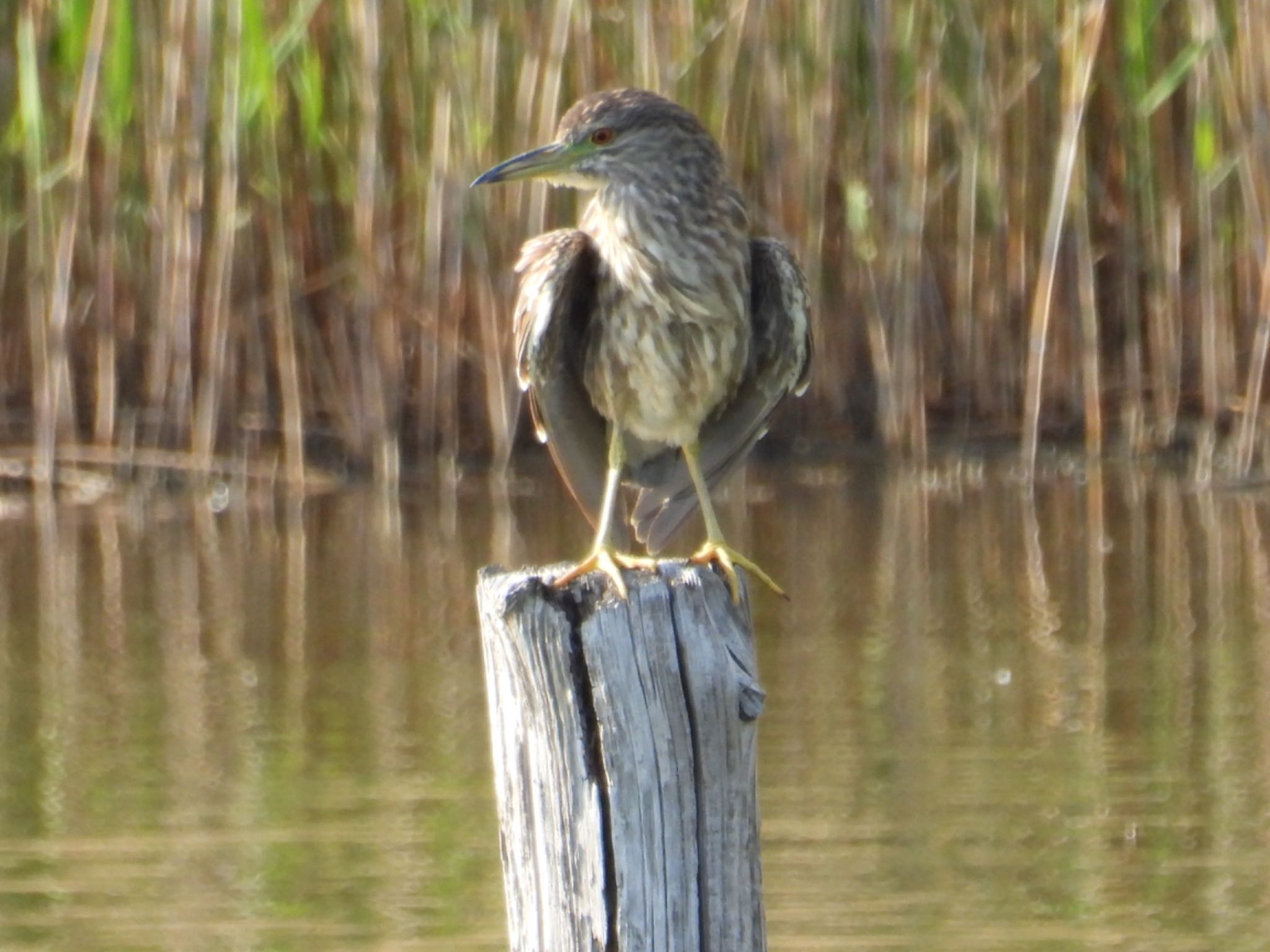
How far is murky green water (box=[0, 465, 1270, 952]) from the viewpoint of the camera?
4680mm

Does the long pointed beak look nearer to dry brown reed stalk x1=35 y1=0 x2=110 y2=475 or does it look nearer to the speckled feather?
the speckled feather

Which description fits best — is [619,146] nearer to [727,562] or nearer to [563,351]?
[563,351]

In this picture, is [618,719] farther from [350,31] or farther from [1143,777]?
[350,31]

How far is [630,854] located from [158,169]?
6078mm

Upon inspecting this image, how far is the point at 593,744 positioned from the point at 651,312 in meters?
1.49

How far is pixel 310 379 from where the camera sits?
946 cm

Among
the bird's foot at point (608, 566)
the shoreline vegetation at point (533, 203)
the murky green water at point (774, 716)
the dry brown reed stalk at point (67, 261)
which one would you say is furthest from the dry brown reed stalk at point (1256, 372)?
the bird's foot at point (608, 566)

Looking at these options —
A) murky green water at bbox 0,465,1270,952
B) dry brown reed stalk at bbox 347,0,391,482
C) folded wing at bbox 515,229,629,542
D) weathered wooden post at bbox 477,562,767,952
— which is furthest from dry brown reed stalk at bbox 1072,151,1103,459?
weathered wooden post at bbox 477,562,767,952

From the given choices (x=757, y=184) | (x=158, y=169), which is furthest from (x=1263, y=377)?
(x=158, y=169)

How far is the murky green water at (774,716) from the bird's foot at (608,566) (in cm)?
118

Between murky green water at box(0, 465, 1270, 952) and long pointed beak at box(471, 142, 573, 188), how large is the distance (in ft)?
4.98

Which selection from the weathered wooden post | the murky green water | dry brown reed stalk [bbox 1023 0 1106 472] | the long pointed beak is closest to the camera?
the weathered wooden post

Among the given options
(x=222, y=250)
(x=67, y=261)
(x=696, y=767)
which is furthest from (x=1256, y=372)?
(x=696, y=767)

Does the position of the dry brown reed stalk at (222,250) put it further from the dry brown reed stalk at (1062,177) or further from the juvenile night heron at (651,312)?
the juvenile night heron at (651,312)
